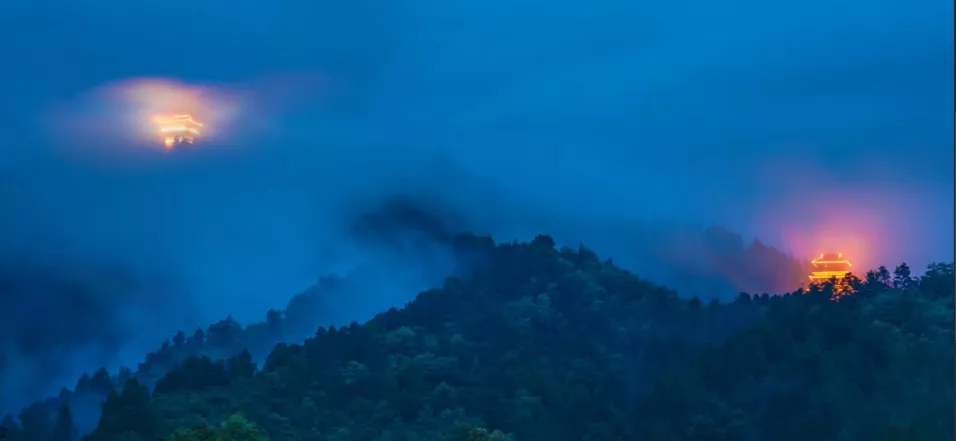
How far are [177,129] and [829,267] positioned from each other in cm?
1090

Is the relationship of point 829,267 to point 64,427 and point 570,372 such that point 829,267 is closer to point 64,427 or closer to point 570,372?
point 570,372

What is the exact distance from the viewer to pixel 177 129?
1814 cm

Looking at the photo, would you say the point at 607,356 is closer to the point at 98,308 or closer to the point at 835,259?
the point at 835,259

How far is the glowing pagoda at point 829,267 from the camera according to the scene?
18.6m

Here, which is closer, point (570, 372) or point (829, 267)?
point (829, 267)

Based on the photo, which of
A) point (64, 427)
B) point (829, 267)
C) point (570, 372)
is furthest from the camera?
point (570, 372)

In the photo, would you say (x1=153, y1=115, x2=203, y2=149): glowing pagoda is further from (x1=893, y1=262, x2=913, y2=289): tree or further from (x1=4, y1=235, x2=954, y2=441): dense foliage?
(x1=893, y1=262, x2=913, y2=289): tree

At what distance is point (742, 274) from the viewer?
20.6 meters

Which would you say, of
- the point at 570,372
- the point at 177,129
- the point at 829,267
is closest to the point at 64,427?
the point at 177,129

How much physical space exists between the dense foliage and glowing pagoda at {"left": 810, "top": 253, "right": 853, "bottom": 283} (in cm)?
43

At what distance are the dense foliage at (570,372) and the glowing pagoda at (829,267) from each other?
1.40 feet

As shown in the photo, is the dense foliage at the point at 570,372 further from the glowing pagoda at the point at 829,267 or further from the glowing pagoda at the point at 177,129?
the glowing pagoda at the point at 177,129

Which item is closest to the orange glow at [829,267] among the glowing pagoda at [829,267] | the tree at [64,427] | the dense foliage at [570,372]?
the glowing pagoda at [829,267]

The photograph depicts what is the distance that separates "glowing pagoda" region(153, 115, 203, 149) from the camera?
18.0 metres
